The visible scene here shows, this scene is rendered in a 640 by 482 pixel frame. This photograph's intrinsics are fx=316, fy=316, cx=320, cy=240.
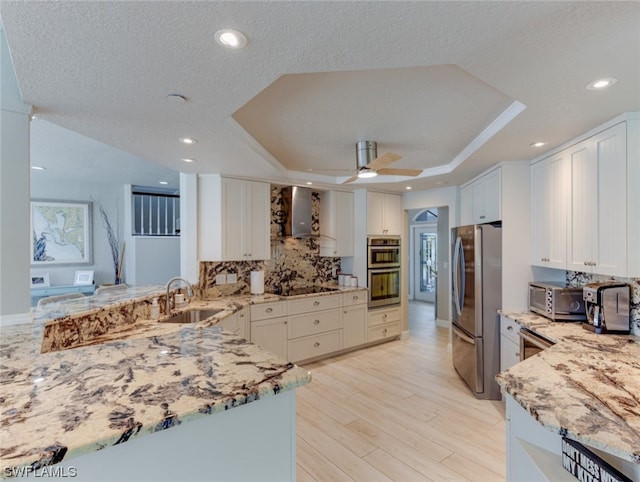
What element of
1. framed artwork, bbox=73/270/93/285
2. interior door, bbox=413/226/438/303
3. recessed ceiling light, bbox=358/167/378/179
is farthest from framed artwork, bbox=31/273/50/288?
interior door, bbox=413/226/438/303

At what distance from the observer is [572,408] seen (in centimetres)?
126

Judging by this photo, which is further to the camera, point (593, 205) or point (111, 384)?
point (593, 205)

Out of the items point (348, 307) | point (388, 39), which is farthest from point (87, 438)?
point (348, 307)

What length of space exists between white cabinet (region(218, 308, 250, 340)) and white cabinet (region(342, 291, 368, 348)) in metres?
1.47

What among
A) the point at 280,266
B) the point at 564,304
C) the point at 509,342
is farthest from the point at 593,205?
the point at 280,266

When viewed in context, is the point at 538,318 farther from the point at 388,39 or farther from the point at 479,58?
the point at 388,39

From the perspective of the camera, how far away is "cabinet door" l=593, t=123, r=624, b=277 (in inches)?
80.3

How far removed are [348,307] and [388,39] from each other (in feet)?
12.1

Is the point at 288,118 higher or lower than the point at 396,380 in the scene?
higher

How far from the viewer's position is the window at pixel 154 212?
5852 millimetres

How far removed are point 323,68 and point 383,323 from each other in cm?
410

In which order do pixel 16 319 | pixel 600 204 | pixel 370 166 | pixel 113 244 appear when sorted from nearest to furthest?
pixel 16 319 → pixel 600 204 → pixel 370 166 → pixel 113 244

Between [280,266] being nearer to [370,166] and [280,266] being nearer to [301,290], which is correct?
[301,290]

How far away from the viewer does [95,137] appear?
2357mm
